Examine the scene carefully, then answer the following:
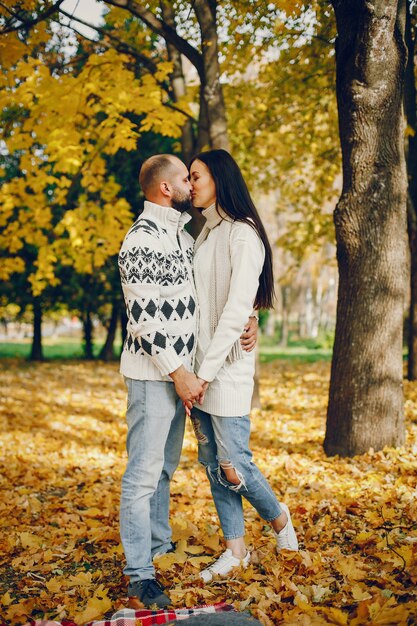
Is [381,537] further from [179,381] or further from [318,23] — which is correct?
[318,23]

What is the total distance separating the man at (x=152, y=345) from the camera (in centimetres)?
279

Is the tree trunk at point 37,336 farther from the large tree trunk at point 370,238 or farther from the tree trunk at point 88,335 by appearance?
the large tree trunk at point 370,238

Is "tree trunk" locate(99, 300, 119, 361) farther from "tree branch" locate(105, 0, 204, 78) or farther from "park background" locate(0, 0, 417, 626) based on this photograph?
"tree branch" locate(105, 0, 204, 78)

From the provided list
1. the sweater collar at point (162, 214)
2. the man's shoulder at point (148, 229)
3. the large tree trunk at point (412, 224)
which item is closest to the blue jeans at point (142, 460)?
the man's shoulder at point (148, 229)

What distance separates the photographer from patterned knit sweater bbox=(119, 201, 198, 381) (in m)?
2.78

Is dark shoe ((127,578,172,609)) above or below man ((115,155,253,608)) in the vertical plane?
below

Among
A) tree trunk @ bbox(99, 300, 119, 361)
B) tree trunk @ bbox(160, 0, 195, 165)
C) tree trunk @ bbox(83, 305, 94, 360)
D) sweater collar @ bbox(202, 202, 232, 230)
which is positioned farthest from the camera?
tree trunk @ bbox(83, 305, 94, 360)

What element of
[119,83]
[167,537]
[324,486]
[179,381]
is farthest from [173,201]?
[119,83]

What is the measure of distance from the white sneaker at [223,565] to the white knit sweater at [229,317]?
2.85 ft

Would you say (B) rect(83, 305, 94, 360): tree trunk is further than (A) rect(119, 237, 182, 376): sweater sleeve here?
Yes

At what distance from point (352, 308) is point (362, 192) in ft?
3.22

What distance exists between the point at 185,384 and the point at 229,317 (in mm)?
421

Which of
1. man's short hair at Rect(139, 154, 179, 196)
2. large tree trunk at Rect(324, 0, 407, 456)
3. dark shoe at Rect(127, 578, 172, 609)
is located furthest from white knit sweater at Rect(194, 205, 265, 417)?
large tree trunk at Rect(324, 0, 407, 456)

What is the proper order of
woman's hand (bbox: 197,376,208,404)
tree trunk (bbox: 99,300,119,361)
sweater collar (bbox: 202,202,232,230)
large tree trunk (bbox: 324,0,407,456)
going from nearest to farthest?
→ woman's hand (bbox: 197,376,208,404)
sweater collar (bbox: 202,202,232,230)
large tree trunk (bbox: 324,0,407,456)
tree trunk (bbox: 99,300,119,361)
